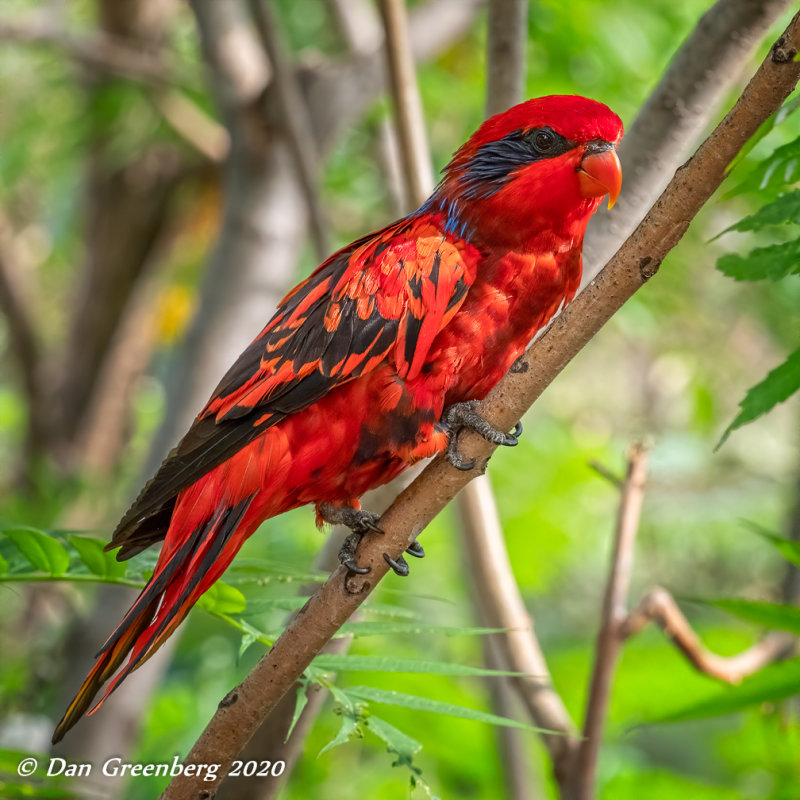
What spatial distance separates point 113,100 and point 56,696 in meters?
2.63

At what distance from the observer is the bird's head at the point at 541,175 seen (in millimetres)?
1678

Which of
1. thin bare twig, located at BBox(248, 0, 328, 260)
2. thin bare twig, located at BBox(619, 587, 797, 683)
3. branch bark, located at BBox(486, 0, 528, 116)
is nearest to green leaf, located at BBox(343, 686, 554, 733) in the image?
thin bare twig, located at BBox(619, 587, 797, 683)

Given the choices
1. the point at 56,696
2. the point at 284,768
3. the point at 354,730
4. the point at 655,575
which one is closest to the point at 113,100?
the point at 56,696

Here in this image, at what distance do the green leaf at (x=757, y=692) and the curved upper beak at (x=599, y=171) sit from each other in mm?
868

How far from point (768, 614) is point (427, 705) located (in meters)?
0.51

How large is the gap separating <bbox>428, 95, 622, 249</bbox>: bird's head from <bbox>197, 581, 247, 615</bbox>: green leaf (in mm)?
802

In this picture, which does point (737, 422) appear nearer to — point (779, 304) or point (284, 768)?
point (284, 768)

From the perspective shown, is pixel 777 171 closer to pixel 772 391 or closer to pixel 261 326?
pixel 772 391

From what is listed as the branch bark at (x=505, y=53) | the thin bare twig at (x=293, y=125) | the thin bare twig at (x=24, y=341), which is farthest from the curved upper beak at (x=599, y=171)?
the thin bare twig at (x=24, y=341)

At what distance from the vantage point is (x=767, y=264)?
4.24 ft

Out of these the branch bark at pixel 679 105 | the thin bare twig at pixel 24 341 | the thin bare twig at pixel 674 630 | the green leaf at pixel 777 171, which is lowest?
the thin bare twig at pixel 674 630

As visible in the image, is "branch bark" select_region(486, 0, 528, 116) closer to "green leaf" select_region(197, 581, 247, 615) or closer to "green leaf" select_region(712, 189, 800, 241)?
"green leaf" select_region(712, 189, 800, 241)

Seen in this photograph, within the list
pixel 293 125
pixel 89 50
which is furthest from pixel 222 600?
pixel 89 50

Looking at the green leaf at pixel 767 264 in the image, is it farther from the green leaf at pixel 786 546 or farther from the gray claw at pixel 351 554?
the gray claw at pixel 351 554
